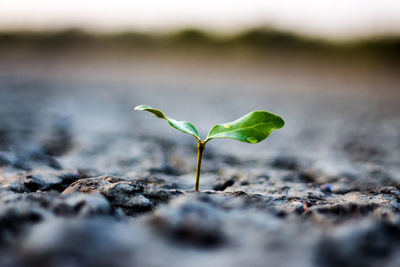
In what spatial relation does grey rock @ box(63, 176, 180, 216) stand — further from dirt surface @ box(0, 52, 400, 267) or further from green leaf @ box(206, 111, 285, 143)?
green leaf @ box(206, 111, 285, 143)

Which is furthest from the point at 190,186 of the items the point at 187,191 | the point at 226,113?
the point at 226,113

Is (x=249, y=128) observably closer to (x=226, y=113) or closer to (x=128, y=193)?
(x=128, y=193)

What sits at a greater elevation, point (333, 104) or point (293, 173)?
point (333, 104)

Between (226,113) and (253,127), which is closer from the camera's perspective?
(253,127)

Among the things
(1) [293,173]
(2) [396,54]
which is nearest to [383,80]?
(2) [396,54]

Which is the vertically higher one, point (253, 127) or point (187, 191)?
point (253, 127)

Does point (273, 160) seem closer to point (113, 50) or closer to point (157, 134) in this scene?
point (157, 134)
